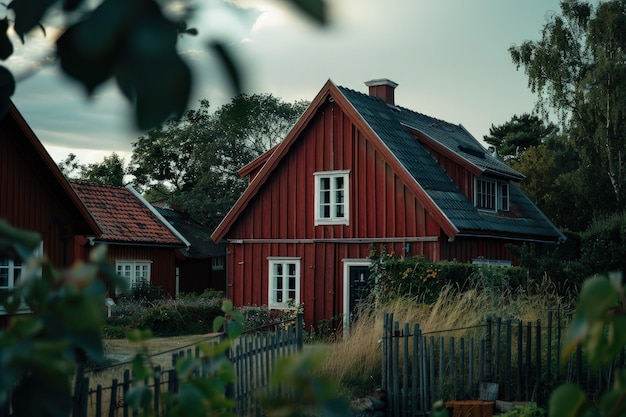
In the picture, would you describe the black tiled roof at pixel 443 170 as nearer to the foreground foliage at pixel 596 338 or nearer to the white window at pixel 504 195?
the white window at pixel 504 195

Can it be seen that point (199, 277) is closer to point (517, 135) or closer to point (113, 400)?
point (517, 135)

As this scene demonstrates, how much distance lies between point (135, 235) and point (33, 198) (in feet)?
46.5

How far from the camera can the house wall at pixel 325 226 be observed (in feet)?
66.7

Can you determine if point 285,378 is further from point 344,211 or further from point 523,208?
point 523,208

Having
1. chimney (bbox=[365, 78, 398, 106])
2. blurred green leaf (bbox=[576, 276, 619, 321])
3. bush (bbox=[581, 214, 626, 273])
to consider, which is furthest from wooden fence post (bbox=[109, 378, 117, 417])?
chimney (bbox=[365, 78, 398, 106])

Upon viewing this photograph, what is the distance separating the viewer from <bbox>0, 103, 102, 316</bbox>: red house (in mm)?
14055

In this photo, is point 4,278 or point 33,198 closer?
point 4,278

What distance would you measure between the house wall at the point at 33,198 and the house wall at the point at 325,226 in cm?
Answer: 763

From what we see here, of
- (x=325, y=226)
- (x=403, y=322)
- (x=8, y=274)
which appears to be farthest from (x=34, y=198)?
(x=325, y=226)

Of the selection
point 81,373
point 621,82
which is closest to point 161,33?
point 81,373

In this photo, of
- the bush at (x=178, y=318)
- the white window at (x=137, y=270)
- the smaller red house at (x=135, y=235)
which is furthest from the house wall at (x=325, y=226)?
the smaller red house at (x=135, y=235)

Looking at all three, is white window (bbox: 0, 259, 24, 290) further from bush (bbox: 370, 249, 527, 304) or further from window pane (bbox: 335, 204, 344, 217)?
window pane (bbox: 335, 204, 344, 217)

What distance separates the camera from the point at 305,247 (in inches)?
864

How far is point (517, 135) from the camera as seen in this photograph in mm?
50594
